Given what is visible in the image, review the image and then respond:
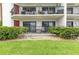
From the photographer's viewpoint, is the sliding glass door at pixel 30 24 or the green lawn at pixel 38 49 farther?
the sliding glass door at pixel 30 24

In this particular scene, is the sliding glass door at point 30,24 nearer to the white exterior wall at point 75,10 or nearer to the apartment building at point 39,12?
the apartment building at point 39,12

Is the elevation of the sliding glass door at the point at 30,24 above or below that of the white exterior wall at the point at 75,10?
below

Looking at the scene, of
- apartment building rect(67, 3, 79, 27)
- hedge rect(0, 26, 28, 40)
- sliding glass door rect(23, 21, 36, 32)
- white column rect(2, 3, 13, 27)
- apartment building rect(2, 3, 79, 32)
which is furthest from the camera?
sliding glass door rect(23, 21, 36, 32)

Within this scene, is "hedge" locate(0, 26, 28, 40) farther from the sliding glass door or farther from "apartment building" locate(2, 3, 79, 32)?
the sliding glass door

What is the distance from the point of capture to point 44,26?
37.3 m

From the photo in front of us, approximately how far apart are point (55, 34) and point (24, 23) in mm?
10537

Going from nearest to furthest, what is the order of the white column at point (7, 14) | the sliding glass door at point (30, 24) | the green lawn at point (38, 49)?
the green lawn at point (38, 49)
the white column at point (7, 14)
the sliding glass door at point (30, 24)

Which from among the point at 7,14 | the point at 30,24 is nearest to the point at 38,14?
the point at 7,14

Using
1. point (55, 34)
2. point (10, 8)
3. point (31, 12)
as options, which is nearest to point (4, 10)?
point (10, 8)

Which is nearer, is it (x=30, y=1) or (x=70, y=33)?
(x=70, y=33)

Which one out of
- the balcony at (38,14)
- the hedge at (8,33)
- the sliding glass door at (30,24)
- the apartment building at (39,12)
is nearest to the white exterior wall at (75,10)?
the apartment building at (39,12)

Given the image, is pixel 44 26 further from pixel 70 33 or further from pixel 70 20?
pixel 70 33

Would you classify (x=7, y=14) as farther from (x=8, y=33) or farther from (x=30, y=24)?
(x=8, y=33)

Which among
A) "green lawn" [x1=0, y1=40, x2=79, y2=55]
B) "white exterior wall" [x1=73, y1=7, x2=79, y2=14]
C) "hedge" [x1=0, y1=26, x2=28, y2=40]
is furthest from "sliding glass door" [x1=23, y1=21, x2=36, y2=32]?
"green lawn" [x1=0, y1=40, x2=79, y2=55]
